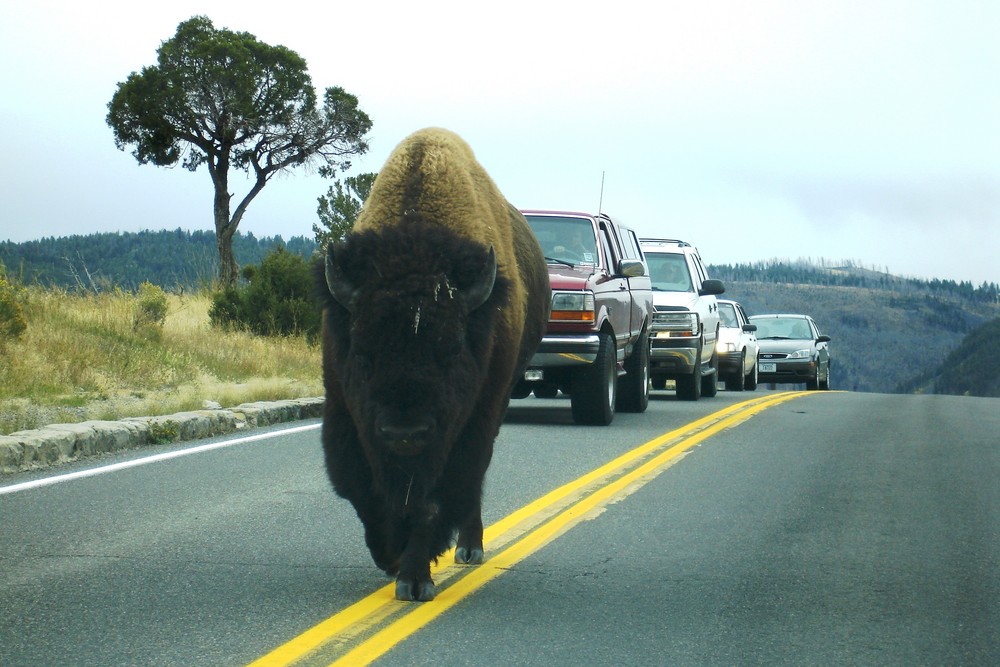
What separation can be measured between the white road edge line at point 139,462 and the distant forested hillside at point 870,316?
13843 centimetres

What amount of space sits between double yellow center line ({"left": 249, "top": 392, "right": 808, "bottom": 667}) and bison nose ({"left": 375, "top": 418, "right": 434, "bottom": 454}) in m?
0.74

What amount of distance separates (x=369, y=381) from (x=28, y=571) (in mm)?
2192

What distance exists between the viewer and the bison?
5.05 m

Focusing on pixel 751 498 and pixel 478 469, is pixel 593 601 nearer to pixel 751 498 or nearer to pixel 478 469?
pixel 478 469

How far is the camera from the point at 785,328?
32.5m

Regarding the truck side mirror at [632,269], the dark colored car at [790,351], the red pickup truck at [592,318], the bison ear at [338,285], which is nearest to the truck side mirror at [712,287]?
the red pickup truck at [592,318]

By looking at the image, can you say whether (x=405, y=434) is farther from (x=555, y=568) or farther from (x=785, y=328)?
(x=785, y=328)

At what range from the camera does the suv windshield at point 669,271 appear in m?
20.3

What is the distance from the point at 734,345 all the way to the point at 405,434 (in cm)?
2134

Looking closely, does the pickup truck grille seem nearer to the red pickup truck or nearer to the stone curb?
the red pickup truck

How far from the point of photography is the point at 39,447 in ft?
32.0

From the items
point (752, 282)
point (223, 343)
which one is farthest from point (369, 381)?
point (752, 282)

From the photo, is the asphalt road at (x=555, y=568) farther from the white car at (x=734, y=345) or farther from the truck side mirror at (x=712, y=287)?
the white car at (x=734, y=345)

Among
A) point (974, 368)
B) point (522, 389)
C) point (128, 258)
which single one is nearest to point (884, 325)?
point (974, 368)
